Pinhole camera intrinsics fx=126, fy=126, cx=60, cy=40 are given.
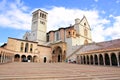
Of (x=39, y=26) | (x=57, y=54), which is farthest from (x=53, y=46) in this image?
(x=39, y=26)

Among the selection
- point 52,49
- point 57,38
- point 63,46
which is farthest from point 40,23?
point 63,46

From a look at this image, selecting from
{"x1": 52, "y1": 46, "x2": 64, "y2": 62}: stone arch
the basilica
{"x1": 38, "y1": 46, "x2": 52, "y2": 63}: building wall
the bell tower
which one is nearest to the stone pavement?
the basilica

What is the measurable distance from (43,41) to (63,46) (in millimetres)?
15356

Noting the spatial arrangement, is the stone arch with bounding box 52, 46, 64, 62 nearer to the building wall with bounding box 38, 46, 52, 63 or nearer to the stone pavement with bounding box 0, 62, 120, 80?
the building wall with bounding box 38, 46, 52, 63

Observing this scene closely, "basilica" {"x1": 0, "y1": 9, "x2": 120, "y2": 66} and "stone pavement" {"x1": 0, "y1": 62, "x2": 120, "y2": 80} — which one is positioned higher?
"basilica" {"x1": 0, "y1": 9, "x2": 120, "y2": 66}

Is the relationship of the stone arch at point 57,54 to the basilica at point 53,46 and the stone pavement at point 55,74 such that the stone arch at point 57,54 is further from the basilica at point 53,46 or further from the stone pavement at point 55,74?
the stone pavement at point 55,74

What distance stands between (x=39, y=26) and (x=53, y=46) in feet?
47.1

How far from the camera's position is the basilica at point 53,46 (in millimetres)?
28797

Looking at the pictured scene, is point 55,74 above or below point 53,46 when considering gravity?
below

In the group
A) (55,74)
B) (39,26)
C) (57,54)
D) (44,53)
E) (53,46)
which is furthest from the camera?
(39,26)

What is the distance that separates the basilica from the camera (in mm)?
28797

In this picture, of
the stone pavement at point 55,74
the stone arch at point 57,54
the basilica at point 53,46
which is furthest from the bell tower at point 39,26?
the stone pavement at point 55,74

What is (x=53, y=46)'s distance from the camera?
41.4 metres

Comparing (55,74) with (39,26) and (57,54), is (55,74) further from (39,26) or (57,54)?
(39,26)
